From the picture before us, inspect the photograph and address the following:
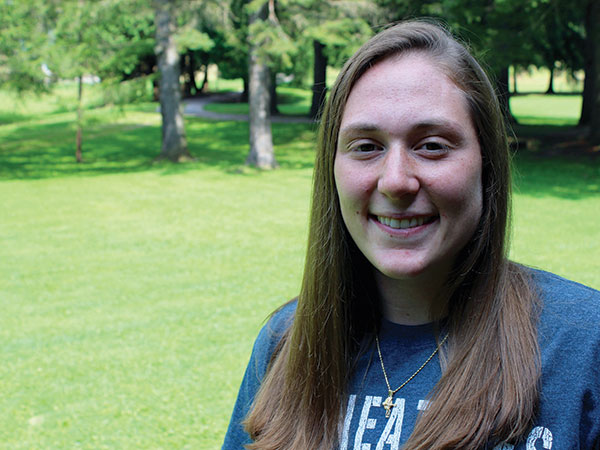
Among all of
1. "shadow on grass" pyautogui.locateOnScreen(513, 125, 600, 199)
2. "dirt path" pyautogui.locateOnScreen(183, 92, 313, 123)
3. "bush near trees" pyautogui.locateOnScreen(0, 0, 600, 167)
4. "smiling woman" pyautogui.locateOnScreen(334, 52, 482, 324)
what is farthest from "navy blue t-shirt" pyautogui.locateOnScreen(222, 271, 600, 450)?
"dirt path" pyautogui.locateOnScreen(183, 92, 313, 123)

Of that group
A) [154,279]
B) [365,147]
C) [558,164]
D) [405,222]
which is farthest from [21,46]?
[405,222]

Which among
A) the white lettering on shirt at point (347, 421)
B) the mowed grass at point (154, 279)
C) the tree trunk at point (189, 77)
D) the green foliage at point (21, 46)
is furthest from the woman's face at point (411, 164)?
the tree trunk at point (189, 77)

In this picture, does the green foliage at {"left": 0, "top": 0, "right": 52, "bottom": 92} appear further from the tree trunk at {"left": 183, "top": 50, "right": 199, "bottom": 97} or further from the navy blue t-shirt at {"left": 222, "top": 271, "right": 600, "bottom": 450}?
the tree trunk at {"left": 183, "top": 50, "right": 199, "bottom": 97}

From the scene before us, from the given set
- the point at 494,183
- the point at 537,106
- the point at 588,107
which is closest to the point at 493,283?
the point at 494,183

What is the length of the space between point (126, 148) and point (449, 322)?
24.3 m

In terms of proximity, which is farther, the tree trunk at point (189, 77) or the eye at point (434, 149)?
the tree trunk at point (189, 77)

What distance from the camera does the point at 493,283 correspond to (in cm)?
157

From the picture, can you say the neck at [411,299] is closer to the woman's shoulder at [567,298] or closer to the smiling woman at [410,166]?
the smiling woman at [410,166]

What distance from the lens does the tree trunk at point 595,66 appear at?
16.7m

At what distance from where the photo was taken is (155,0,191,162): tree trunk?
63.5ft

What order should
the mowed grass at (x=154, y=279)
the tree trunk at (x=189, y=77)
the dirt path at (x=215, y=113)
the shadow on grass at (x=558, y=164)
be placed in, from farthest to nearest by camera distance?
the tree trunk at (x=189, y=77) < the dirt path at (x=215, y=113) < the shadow on grass at (x=558, y=164) < the mowed grass at (x=154, y=279)

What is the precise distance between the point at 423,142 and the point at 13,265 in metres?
8.68

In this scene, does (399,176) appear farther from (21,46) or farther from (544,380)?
(21,46)

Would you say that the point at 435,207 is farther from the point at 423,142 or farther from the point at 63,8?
the point at 63,8
